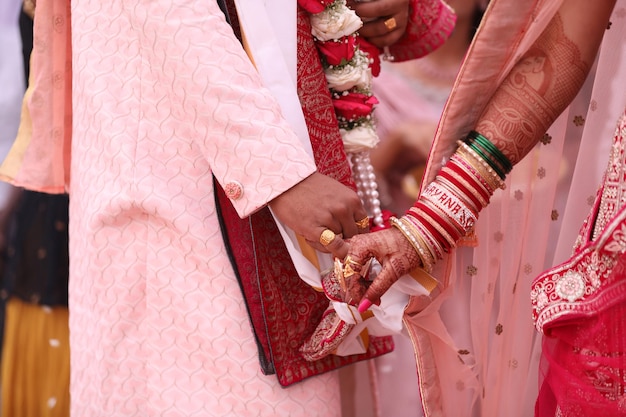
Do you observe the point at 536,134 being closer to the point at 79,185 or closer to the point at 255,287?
the point at 255,287

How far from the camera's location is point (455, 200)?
106cm

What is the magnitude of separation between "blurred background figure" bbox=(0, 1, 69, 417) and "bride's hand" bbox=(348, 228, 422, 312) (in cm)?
125

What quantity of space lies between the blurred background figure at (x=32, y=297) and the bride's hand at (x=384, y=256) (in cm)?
125

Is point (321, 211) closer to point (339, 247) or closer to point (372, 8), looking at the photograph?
point (339, 247)

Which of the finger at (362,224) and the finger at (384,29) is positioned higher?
the finger at (384,29)

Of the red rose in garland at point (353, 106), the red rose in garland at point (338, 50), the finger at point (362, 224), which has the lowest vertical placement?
the finger at point (362, 224)

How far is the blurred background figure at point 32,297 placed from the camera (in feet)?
6.74

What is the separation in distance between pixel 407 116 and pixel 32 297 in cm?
118

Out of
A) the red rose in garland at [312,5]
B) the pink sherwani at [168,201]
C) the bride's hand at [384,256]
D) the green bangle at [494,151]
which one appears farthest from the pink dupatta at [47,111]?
the green bangle at [494,151]

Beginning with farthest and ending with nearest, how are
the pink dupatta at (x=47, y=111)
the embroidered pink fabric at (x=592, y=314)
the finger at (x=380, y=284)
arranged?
the pink dupatta at (x=47, y=111) < the finger at (x=380, y=284) < the embroidered pink fabric at (x=592, y=314)

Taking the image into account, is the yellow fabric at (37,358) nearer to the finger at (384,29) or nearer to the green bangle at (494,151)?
the finger at (384,29)

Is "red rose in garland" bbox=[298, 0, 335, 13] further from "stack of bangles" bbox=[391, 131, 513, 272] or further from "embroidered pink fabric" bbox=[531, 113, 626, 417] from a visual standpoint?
"embroidered pink fabric" bbox=[531, 113, 626, 417]

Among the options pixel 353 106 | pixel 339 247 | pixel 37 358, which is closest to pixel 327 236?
pixel 339 247

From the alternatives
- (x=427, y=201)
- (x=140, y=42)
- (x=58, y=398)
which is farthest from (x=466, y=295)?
(x=58, y=398)
